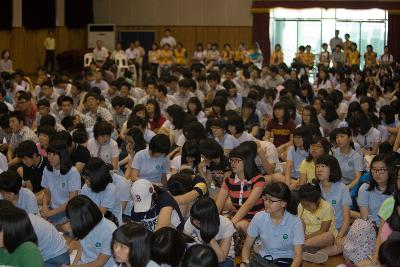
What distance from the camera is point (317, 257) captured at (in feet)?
20.9

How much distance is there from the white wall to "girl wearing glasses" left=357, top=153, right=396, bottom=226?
60.8 ft

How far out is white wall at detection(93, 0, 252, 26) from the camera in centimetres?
2442

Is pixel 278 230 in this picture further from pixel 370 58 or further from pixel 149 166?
pixel 370 58

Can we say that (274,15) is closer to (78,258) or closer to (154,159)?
(154,159)

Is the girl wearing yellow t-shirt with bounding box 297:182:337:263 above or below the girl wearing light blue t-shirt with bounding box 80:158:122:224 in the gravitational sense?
below

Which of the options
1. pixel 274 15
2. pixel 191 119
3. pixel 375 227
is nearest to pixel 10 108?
pixel 191 119

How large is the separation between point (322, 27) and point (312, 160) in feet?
56.7

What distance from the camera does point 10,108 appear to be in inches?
408

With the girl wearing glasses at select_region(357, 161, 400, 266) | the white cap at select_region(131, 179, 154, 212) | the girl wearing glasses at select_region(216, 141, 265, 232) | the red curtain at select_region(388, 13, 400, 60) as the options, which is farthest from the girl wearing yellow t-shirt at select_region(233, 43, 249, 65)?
the white cap at select_region(131, 179, 154, 212)

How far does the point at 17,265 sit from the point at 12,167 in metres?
3.31

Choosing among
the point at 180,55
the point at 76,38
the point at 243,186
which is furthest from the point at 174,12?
the point at 243,186

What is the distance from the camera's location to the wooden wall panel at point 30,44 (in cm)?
2119

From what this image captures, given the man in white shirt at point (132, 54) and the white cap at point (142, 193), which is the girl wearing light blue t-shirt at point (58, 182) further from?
the man in white shirt at point (132, 54)

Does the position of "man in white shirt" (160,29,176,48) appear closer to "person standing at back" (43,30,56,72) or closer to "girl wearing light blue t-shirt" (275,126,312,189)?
"person standing at back" (43,30,56,72)
